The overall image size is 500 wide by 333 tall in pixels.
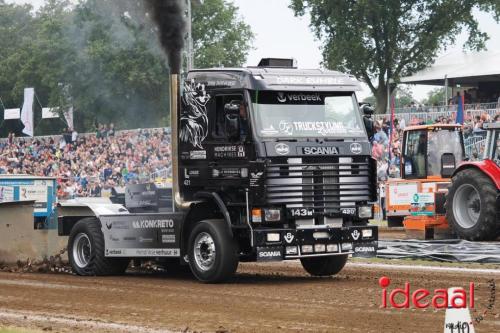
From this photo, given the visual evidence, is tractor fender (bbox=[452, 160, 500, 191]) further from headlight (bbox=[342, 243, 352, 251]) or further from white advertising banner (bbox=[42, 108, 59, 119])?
white advertising banner (bbox=[42, 108, 59, 119])

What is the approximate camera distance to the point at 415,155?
23.8 m

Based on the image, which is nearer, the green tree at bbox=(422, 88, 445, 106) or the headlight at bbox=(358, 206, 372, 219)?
the headlight at bbox=(358, 206, 372, 219)

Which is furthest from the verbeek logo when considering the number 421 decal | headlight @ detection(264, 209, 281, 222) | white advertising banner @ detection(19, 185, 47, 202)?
white advertising banner @ detection(19, 185, 47, 202)

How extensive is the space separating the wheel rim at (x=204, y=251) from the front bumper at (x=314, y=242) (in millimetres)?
663

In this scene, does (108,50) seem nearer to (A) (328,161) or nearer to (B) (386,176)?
(B) (386,176)

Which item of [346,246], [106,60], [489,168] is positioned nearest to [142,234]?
[346,246]

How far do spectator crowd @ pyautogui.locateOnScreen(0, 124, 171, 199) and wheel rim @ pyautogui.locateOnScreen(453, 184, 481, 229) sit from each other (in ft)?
28.7

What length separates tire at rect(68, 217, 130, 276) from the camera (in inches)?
615

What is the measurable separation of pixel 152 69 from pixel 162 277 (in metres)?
33.6

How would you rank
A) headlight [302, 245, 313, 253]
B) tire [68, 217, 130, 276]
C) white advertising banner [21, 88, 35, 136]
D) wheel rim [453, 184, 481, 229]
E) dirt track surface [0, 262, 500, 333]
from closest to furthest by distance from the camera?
dirt track surface [0, 262, 500, 333] → headlight [302, 245, 313, 253] → tire [68, 217, 130, 276] → wheel rim [453, 184, 481, 229] → white advertising banner [21, 88, 35, 136]

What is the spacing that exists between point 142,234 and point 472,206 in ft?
25.4

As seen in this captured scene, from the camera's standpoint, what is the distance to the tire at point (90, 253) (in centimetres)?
1562

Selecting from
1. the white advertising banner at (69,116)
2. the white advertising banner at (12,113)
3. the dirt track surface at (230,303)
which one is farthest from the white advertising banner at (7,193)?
the white advertising banner at (12,113)

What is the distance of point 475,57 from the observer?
43250 mm
